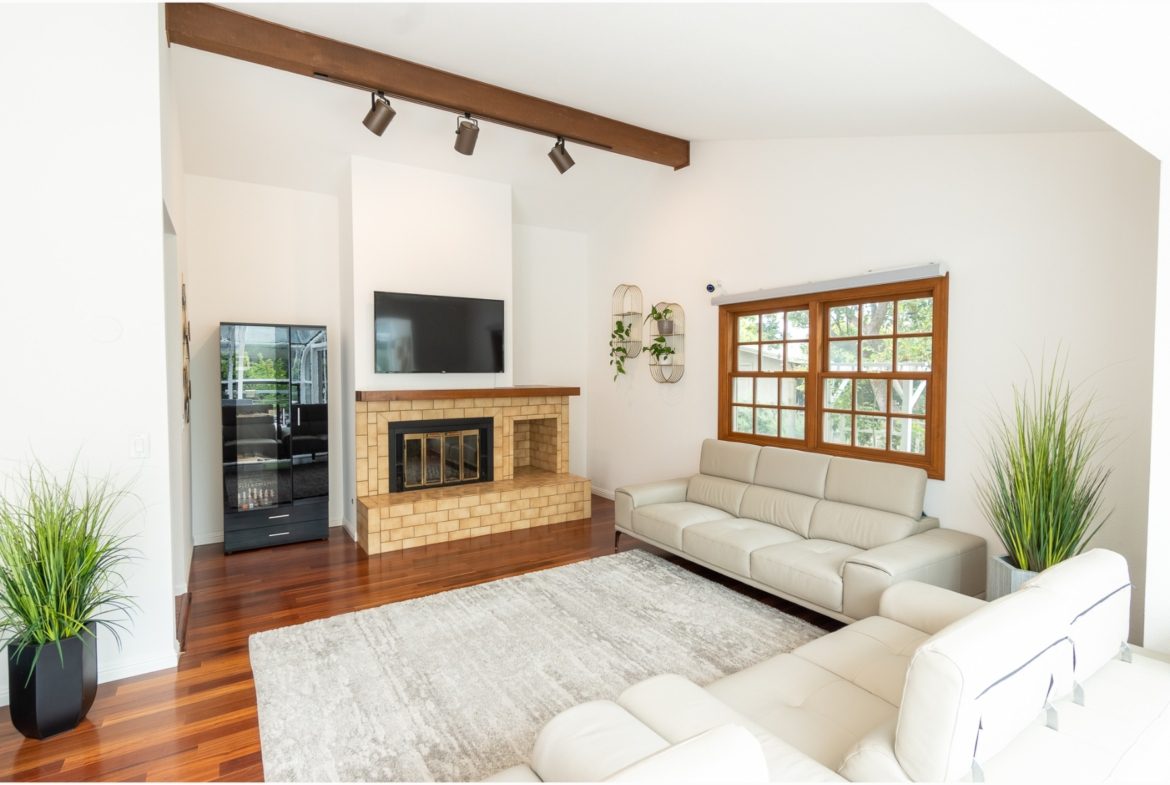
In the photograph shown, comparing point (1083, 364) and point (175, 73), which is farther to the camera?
point (175, 73)

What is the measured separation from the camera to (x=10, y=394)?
2.51 m

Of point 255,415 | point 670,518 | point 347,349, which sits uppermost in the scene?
point 347,349

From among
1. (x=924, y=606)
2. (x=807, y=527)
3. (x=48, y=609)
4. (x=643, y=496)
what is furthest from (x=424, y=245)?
(x=924, y=606)

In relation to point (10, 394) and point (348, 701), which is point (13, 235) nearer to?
point (10, 394)

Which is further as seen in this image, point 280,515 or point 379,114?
point 280,515

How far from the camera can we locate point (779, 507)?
13.3ft

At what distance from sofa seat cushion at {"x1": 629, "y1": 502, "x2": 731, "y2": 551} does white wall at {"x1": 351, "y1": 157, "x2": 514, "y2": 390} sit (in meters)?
2.01

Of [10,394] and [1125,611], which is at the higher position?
[10,394]

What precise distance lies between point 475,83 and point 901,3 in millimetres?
2656

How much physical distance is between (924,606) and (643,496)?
2350 mm

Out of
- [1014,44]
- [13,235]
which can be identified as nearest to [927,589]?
[1014,44]

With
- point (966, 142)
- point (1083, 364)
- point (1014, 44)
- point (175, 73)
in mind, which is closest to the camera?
point (1014, 44)

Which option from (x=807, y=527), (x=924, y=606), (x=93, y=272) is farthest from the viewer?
(x=807, y=527)

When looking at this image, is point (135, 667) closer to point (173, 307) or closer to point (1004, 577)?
point (173, 307)
